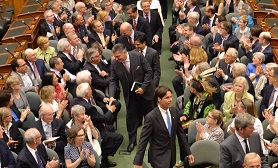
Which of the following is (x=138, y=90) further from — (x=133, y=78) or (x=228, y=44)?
(x=228, y=44)

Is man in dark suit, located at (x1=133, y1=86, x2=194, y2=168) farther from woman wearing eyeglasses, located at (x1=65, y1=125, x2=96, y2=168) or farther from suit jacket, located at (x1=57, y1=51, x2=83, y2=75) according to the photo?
suit jacket, located at (x1=57, y1=51, x2=83, y2=75)

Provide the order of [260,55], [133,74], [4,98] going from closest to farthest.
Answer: [4,98] < [133,74] < [260,55]

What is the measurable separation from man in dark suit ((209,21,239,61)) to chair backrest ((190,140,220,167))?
268 cm

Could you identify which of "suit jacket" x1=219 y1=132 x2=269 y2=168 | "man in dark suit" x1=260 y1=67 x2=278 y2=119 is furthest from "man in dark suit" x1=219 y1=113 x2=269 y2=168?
"man in dark suit" x1=260 y1=67 x2=278 y2=119

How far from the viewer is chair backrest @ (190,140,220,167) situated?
20.1ft

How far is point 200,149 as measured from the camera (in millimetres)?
6156

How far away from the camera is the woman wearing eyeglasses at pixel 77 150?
6070mm

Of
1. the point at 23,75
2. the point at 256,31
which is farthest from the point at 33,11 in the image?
the point at 256,31

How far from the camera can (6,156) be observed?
20.1 ft

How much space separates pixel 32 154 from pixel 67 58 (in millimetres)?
2473

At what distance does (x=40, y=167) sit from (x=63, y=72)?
209 centimetres

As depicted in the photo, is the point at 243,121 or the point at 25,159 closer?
the point at 243,121

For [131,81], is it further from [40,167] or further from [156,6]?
[156,6]

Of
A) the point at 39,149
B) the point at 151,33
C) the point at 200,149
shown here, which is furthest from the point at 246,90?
the point at 151,33
